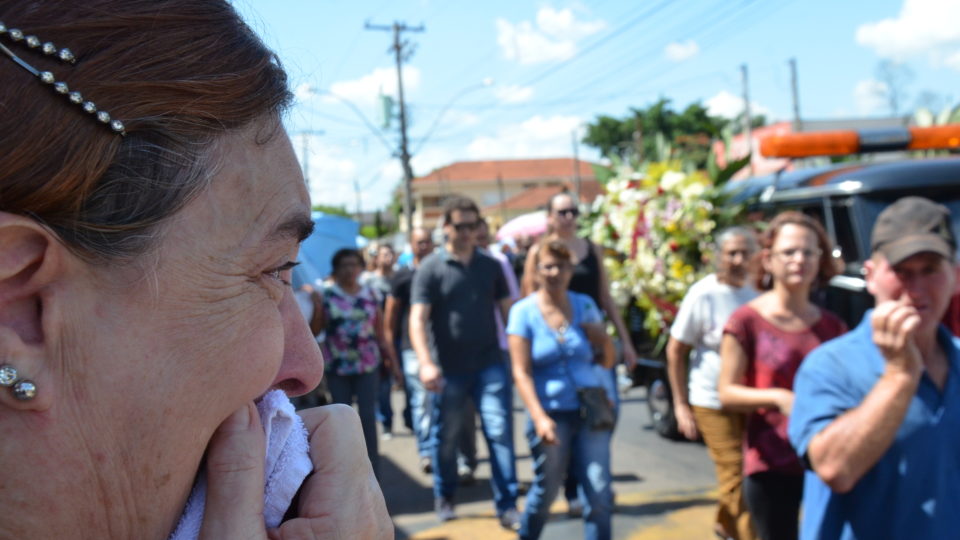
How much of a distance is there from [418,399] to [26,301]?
6858 mm

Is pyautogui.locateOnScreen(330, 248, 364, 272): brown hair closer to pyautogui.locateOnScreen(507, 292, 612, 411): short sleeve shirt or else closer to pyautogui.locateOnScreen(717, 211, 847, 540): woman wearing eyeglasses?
pyautogui.locateOnScreen(507, 292, 612, 411): short sleeve shirt

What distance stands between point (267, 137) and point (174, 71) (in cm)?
13

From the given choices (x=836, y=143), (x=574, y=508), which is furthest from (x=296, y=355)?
(x=836, y=143)

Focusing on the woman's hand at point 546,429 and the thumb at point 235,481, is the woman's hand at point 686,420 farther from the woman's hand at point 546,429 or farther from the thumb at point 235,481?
the thumb at point 235,481

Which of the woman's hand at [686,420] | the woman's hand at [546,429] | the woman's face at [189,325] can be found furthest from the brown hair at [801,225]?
the woman's face at [189,325]

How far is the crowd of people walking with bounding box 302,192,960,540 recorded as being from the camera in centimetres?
262

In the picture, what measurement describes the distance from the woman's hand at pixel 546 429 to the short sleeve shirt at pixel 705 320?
2.86ft

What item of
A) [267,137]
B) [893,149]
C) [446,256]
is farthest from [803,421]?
[893,149]

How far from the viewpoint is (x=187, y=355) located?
0.86 meters

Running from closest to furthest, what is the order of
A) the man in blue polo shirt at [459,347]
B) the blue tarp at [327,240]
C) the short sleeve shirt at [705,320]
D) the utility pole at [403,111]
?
1. the short sleeve shirt at [705,320]
2. the man in blue polo shirt at [459,347]
3. the blue tarp at [327,240]
4. the utility pole at [403,111]

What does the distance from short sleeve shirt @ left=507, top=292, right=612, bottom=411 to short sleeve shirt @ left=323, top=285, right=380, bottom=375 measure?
6.04 feet

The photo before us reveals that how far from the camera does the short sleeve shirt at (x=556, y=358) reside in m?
4.98

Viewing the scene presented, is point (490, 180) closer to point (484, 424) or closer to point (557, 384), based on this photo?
point (484, 424)

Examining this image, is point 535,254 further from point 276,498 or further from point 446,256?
point 276,498
